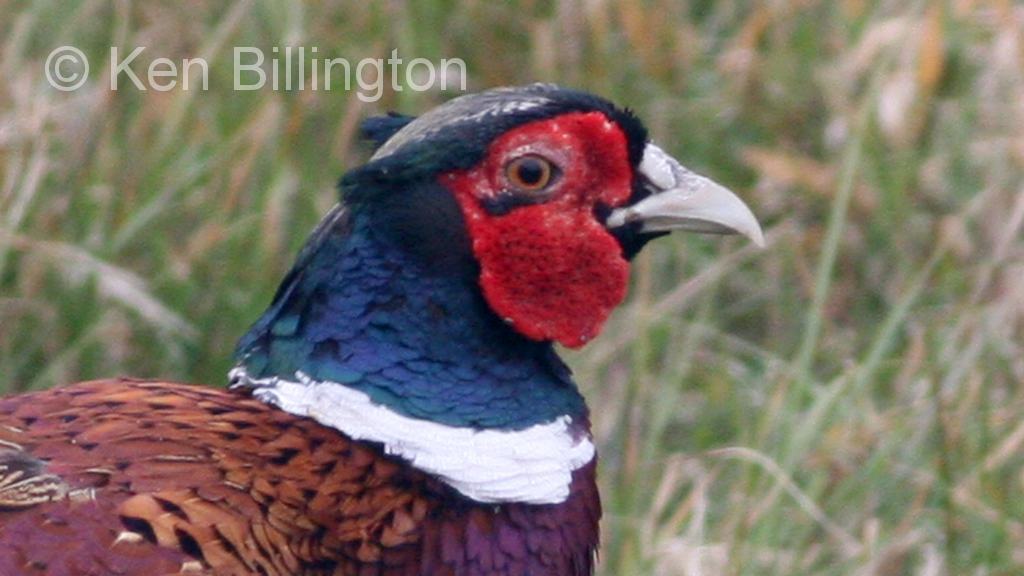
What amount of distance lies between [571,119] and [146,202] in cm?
152

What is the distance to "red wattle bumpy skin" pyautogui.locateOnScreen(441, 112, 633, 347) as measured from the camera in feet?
8.80

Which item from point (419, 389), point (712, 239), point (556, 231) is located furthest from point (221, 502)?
point (712, 239)

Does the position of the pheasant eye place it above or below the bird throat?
above

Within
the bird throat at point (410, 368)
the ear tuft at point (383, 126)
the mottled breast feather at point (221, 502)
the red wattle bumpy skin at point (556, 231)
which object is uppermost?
the ear tuft at point (383, 126)

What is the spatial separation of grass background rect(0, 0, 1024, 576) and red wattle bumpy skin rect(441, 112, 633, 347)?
2.60 feet

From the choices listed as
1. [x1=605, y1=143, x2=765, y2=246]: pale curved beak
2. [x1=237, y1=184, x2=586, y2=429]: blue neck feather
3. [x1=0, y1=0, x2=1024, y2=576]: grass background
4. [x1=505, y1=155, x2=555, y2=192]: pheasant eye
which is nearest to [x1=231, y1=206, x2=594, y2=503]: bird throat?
[x1=237, y1=184, x2=586, y2=429]: blue neck feather

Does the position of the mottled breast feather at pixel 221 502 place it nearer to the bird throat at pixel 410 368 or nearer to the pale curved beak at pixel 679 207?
the bird throat at pixel 410 368

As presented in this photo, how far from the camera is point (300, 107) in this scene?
429 centimetres

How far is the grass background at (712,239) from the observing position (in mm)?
3654

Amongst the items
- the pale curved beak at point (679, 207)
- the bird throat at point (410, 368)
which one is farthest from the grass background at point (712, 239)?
the bird throat at point (410, 368)

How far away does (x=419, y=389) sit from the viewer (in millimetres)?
2645

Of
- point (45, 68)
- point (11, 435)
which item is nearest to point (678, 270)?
point (45, 68)

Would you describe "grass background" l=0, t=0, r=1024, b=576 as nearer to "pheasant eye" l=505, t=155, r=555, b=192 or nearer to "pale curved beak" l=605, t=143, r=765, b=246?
"pale curved beak" l=605, t=143, r=765, b=246

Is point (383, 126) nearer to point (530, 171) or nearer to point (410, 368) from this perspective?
point (530, 171)
